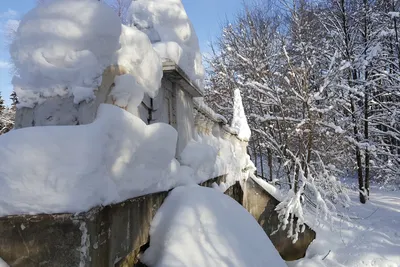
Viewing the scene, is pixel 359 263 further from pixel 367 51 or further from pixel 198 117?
pixel 367 51

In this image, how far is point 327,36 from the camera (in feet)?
47.0

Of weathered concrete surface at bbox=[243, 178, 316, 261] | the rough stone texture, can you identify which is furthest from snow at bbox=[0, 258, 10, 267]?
weathered concrete surface at bbox=[243, 178, 316, 261]

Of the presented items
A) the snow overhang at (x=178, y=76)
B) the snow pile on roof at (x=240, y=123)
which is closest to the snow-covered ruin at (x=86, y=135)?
the snow overhang at (x=178, y=76)

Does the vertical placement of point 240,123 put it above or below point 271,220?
above

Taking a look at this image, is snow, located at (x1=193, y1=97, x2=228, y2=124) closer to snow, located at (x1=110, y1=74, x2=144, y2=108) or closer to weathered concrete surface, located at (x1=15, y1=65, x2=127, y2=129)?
snow, located at (x1=110, y1=74, x2=144, y2=108)

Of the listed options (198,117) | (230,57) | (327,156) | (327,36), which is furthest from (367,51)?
(198,117)

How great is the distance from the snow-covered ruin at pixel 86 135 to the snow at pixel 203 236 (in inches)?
1.0

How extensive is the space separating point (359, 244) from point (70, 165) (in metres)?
7.62

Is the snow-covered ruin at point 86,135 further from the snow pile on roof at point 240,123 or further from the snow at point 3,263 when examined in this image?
the snow pile on roof at point 240,123

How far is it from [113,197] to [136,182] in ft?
0.84

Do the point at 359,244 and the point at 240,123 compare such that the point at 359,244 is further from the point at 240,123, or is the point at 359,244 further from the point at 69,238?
the point at 69,238

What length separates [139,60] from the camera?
2.04 metres

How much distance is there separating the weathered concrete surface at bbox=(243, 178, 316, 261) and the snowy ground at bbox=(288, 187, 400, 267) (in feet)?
0.75

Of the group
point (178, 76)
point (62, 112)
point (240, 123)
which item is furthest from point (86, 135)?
point (240, 123)
